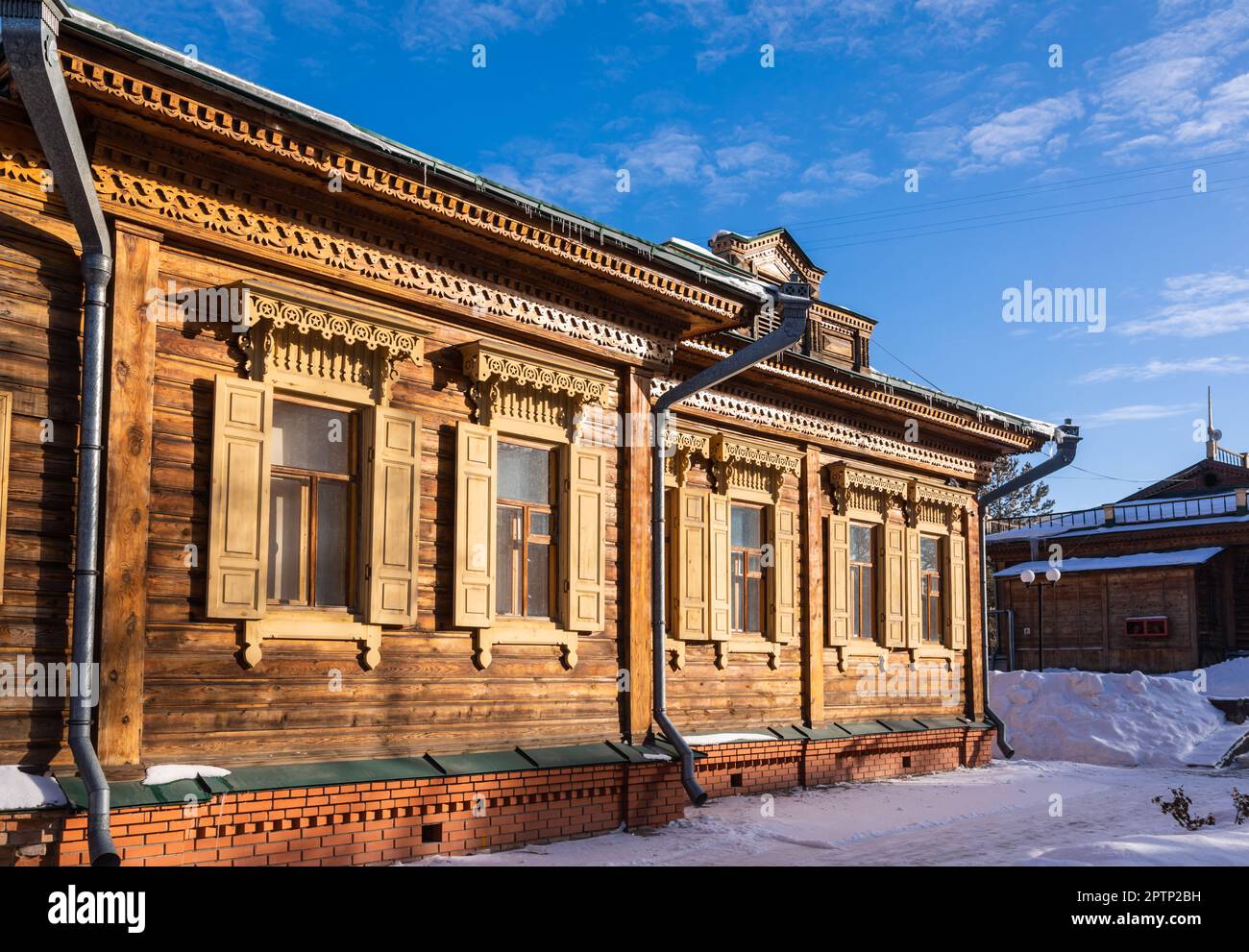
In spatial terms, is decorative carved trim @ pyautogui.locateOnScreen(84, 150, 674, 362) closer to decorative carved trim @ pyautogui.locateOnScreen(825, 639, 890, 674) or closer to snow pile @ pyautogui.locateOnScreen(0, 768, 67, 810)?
snow pile @ pyautogui.locateOnScreen(0, 768, 67, 810)

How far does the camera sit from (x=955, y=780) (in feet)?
48.9

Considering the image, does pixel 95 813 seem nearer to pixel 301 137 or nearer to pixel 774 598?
pixel 301 137

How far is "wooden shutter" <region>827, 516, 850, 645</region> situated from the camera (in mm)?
14312

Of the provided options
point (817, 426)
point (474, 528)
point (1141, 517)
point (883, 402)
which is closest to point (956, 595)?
point (883, 402)

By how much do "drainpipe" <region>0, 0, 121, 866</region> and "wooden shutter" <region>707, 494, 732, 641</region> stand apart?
6.84 m

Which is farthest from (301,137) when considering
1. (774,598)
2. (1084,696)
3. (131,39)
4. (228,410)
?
(1084,696)

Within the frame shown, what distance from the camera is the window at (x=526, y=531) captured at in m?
9.62

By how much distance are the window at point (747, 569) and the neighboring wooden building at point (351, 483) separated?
2.17ft

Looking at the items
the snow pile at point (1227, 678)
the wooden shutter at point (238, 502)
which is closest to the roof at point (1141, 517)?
the snow pile at point (1227, 678)

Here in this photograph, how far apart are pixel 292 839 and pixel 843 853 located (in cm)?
449

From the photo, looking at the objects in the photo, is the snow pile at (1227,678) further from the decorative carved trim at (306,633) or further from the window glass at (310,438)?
the window glass at (310,438)

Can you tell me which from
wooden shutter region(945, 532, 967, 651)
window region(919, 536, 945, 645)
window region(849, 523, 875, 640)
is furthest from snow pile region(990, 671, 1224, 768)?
window region(849, 523, 875, 640)

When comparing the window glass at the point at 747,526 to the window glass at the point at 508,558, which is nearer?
the window glass at the point at 508,558

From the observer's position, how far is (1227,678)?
2533 centimetres
